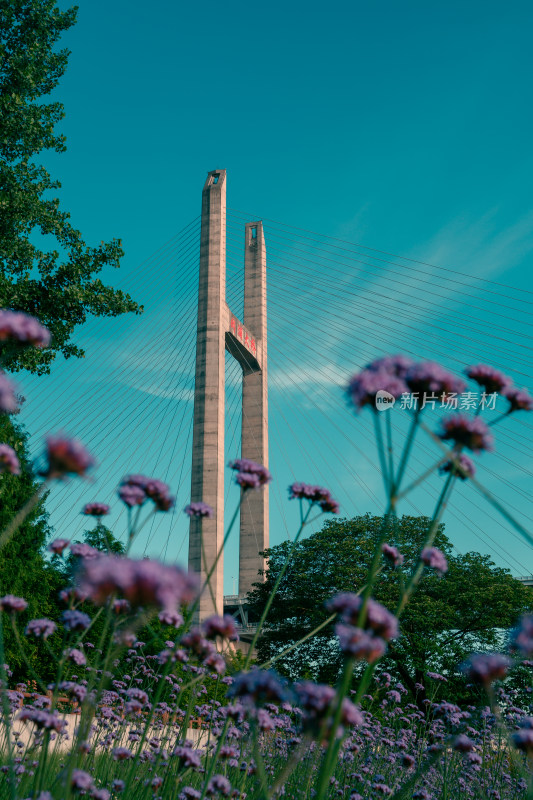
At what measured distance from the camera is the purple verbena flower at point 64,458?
1.35 metres

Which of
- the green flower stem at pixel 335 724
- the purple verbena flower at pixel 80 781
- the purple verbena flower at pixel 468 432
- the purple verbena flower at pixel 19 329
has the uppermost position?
the purple verbena flower at pixel 468 432

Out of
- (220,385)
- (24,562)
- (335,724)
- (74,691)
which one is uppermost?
(220,385)

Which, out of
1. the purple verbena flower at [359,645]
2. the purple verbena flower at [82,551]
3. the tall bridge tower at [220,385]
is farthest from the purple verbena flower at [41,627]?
the tall bridge tower at [220,385]

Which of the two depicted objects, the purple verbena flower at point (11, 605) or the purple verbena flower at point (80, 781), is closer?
the purple verbena flower at point (80, 781)

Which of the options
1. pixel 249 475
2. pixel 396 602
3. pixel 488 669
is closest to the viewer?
pixel 488 669

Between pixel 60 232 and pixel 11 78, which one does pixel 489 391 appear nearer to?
pixel 60 232

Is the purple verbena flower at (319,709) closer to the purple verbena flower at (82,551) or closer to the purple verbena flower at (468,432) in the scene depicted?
the purple verbena flower at (468,432)

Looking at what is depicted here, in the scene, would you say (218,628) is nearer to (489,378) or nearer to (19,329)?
(19,329)

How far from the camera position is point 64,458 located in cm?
136

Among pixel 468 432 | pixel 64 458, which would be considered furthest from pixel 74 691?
pixel 468 432

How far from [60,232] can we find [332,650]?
16.4m

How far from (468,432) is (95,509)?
56.9 inches

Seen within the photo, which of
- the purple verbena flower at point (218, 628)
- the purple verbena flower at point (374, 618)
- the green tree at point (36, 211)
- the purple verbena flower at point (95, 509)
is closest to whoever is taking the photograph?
the purple verbena flower at point (374, 618)

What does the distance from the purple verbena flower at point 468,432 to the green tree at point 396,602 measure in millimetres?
17674
